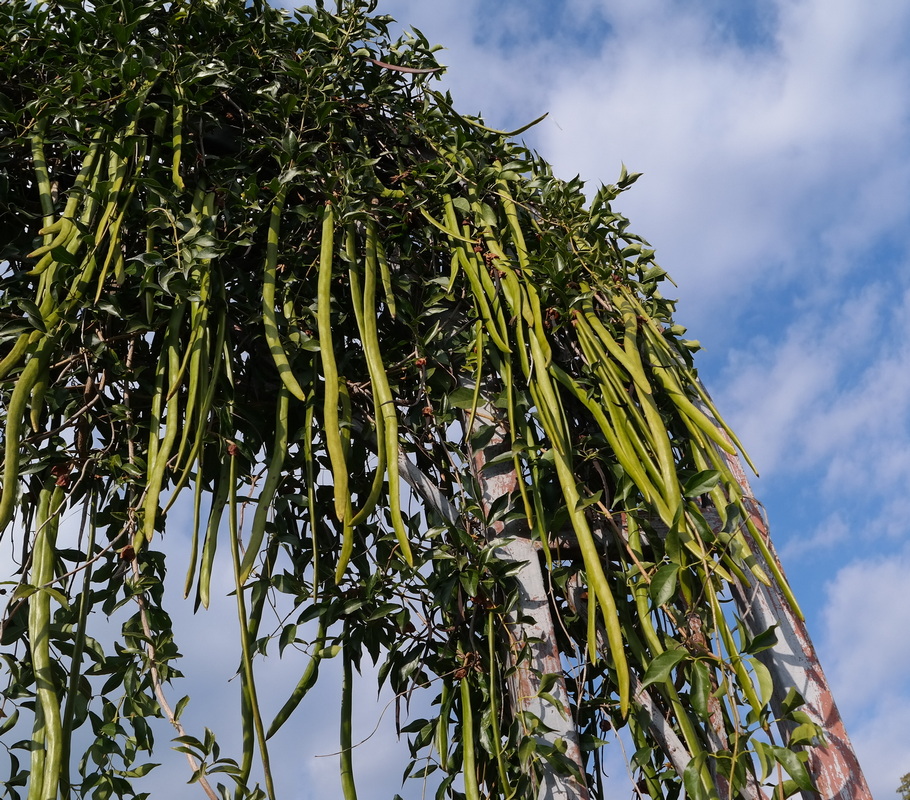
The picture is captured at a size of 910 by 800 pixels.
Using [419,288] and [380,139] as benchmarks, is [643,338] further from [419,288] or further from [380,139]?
[380,139]

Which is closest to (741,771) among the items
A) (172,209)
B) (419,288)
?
(419,288)

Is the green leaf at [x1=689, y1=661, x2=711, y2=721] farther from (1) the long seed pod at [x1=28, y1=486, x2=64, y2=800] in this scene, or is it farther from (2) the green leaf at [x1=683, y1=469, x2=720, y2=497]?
(1) the long seed pod at [x1=28, y1=486, x2=64, y2=800]

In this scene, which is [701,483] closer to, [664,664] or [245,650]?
[664,664]

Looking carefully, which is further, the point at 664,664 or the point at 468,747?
the point at 468,747

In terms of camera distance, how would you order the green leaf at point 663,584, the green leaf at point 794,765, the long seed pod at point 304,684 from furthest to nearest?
the long seed pod at point 304,684 < the green leaf at point 663,584 < the green leaf at point 794,765

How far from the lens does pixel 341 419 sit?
1308 mm

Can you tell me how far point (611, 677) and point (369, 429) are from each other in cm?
52

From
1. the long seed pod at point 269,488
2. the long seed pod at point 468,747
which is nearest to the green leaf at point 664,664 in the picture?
the long seed pod at point 468,747

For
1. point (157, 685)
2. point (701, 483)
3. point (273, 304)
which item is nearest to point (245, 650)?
point (157, 685)

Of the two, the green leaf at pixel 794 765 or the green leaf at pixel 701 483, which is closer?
the green leaf at pixel 794 765

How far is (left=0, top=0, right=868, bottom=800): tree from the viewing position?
1205mm

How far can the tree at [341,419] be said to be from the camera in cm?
121

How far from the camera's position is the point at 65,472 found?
132 cm

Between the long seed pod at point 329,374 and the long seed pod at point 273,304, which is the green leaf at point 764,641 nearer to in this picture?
the long seed pod at point 329,374
